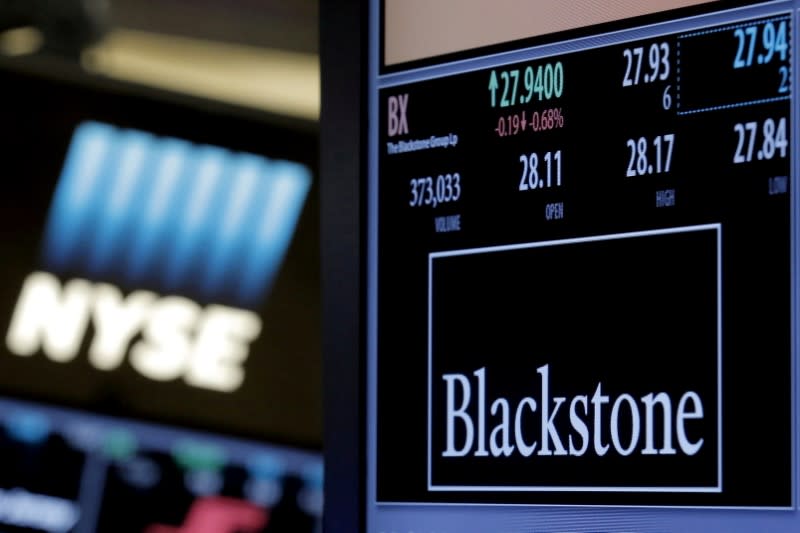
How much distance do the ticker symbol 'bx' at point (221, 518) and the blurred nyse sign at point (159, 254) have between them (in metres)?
0.37

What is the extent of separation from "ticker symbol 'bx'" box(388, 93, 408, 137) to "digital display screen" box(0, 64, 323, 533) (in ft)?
9.27

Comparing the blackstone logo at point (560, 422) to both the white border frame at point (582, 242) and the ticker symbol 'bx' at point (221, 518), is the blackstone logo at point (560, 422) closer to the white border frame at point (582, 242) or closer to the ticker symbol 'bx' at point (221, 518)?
the white border frame at point (582, 242)

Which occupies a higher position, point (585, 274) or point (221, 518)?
point (585, 274)

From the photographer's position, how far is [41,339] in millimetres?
4262

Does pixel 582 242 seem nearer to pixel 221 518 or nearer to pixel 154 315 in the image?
pixel 221 518

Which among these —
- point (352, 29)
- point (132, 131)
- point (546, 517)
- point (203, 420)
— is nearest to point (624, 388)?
point (546, 517)

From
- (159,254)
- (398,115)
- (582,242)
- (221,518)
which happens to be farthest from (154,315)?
(582,242)

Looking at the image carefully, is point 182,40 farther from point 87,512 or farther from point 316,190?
point 87,512

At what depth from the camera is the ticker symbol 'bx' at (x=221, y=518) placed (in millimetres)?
4039

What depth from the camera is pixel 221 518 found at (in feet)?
13.3

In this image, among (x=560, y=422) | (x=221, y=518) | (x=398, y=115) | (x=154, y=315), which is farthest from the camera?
(x=154, y=315)

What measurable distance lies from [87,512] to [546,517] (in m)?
3.04

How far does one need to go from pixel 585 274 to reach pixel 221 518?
9.79ft

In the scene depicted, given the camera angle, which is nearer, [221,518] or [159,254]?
[221,518]
